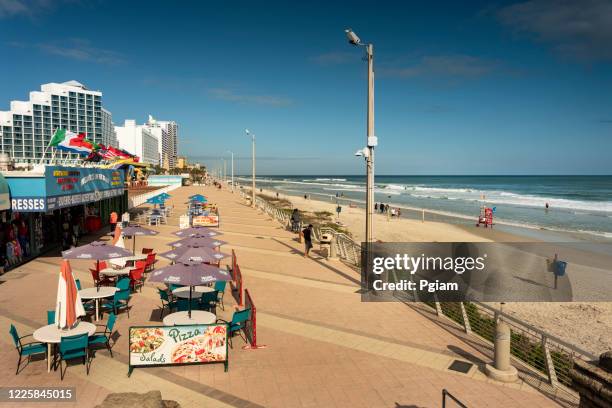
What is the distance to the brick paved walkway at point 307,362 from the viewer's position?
22.4 ft

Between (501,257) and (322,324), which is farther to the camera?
(501,257)

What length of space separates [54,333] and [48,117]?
174 metres

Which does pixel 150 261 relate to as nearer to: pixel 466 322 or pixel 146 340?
pixel 146 340

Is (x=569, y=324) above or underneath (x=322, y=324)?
underneath

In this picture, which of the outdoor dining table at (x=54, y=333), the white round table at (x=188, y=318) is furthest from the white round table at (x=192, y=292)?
the outdoor dining table at (x=54, y=333)

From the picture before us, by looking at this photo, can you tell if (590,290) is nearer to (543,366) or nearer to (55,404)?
(543,366)

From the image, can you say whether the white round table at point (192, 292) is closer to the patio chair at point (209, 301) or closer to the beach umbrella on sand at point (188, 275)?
the patio chair at point (209, 301)

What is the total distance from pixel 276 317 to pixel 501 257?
679 inches

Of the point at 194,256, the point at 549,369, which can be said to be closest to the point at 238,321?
the point at 194,256

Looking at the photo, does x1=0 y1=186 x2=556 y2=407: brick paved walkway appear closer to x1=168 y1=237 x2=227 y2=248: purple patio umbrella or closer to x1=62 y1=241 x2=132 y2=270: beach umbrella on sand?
x1=62 y1=241 x2=132 y2=270: beach umbrella on sand

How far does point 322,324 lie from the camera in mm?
10109

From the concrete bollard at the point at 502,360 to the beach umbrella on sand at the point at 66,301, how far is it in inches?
298

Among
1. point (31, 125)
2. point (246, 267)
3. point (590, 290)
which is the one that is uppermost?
point (31, 125)

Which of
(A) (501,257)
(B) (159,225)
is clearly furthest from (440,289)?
(B) (159,225)
